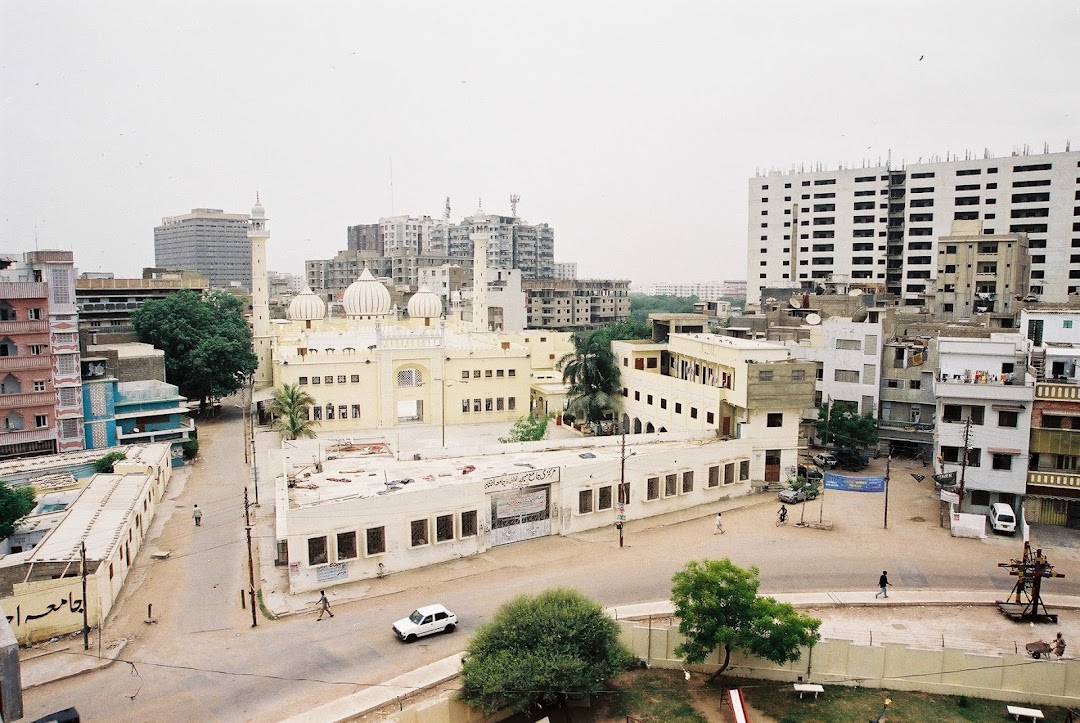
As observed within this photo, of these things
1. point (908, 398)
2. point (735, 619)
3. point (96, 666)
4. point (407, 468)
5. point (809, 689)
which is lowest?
point (809, 689)

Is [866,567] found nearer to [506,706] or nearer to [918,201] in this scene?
[506,706]

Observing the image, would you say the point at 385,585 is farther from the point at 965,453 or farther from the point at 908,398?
the point at 908,398

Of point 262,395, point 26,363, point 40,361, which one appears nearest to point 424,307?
point 262,395

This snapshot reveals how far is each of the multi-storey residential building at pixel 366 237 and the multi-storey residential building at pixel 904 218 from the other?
9083 cm

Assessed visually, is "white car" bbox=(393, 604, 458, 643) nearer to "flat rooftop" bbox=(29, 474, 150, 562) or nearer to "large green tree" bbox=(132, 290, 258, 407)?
"flat rooftop" bbox=(29, 474, 150, 562)

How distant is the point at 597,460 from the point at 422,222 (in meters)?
127

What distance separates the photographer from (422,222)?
504ft

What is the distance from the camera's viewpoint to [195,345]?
58750mm

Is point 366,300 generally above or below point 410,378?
above

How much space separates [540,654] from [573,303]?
100 m

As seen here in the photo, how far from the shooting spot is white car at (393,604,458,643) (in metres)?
22.7

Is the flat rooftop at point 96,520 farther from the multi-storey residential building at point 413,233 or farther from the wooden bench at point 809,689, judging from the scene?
the multi-storey residential building at point 413,233

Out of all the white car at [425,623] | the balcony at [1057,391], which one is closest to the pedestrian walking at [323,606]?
the white car at [425,623]

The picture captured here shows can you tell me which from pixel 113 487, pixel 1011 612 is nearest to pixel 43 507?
pixel 113 487
